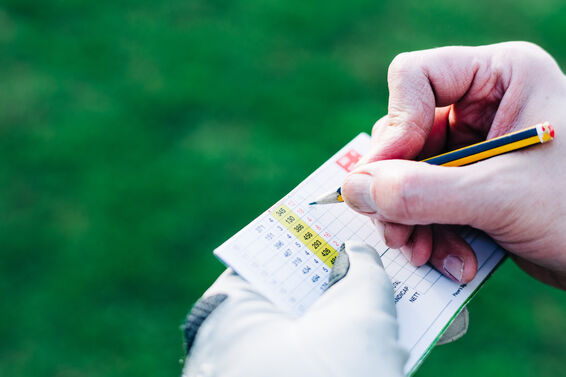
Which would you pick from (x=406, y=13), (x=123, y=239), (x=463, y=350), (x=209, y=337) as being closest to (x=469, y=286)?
(x=209, y=337)

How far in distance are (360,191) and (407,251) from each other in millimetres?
193

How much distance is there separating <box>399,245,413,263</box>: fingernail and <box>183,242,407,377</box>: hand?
0.13m

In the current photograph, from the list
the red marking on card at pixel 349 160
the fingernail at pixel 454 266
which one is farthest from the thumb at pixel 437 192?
the red marking on card at pixel 349 160

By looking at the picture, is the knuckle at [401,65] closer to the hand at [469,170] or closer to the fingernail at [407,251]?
the hand at [469,170]

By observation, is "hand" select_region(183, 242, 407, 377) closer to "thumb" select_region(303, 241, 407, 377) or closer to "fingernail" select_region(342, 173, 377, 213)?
"thumb" select_region(303, 241, 407, 377)

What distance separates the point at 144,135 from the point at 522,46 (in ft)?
4.35

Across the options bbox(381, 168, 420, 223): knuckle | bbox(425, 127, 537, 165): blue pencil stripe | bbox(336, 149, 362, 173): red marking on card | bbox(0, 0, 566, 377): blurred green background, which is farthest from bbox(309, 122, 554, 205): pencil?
bbox(0, 0, 566, 377): blurred green background

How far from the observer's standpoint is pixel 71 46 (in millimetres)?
1969

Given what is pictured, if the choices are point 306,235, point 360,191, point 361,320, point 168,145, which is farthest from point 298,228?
point 168,145

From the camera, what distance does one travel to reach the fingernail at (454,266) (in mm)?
970

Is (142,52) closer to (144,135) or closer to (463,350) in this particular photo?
(144,135)

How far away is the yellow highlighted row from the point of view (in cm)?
98

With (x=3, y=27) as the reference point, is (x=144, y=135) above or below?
below

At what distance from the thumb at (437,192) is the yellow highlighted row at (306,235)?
0.15 metres
